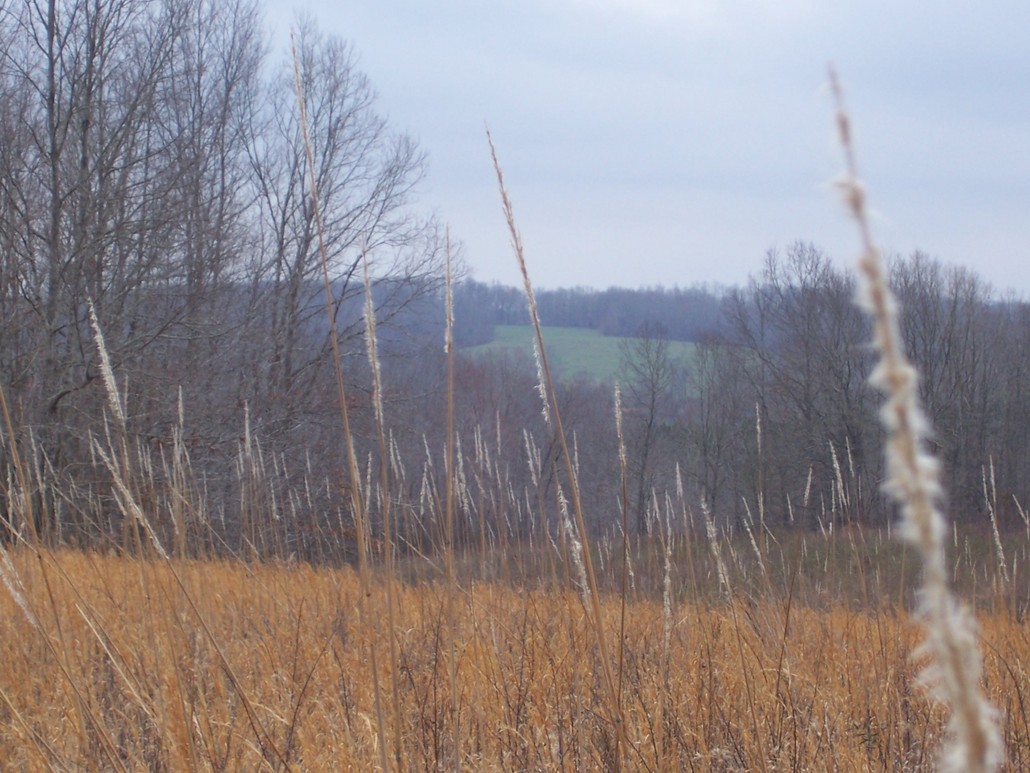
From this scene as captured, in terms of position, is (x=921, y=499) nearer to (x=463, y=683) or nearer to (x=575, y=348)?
(x=463, y=683)

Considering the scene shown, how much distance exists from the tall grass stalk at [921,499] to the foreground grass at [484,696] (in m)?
1.46

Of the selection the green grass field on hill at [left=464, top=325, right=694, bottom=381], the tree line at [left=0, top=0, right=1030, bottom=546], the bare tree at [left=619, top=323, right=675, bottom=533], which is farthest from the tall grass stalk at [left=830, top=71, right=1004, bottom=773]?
the green grass field on hill at [left=464, top=325, right=694, bottom=381]

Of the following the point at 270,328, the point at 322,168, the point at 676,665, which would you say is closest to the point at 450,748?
the point at 676,665

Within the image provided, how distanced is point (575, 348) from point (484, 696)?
53750 millimetres

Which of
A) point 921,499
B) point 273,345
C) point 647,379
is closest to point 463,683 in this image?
point 921,499

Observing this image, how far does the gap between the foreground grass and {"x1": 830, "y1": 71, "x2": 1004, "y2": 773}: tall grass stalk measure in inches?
57.3

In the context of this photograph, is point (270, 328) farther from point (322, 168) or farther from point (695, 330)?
point (695, 330)

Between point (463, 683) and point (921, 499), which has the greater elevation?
point (921, 499)

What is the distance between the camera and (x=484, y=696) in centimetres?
253

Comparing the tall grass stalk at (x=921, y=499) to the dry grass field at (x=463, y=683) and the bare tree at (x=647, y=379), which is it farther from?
the bare tree at (x=647, y=379)

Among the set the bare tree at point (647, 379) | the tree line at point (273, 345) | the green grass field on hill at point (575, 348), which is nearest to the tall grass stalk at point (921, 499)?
the tree line at point (273, 345)

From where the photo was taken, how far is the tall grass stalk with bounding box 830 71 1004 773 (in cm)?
26

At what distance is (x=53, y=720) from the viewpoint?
2568 mm

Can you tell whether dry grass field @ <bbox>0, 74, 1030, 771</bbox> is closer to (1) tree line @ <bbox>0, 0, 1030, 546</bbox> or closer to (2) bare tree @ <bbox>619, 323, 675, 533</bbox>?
(1) tree line @ <bbox>0, 0, 1030, 546</bbox>
